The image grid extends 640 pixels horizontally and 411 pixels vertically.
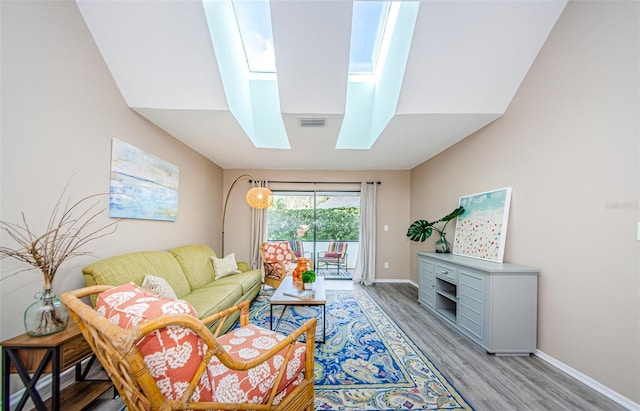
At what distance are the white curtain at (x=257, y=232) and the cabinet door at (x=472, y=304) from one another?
3810 mm

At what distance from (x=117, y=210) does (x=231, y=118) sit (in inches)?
60.4

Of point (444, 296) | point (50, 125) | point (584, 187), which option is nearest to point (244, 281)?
point (50, 125)

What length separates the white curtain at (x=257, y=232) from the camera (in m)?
5.33

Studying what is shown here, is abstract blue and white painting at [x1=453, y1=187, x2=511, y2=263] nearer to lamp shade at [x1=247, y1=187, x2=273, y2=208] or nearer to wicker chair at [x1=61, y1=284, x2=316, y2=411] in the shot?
wicker chair at [x1=61, y1=284, x2=316, y2=411]

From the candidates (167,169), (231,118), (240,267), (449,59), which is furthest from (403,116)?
(240,267)

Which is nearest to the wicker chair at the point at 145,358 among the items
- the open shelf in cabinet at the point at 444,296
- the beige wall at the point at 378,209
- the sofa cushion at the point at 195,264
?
the sofa cushion at the point at 195,264

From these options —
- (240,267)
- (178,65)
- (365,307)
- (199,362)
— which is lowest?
(365,307)

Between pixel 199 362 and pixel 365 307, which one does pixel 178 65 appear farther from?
pixel 365 307

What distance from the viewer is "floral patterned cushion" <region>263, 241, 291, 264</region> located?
4.61m

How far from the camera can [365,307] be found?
3.77 m

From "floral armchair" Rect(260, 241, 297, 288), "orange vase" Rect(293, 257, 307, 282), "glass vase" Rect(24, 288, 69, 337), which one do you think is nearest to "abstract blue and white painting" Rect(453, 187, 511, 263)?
"orange vase" Rect(293, 257, 307, 282)

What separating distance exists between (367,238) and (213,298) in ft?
11.5

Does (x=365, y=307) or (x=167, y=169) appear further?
(x=365, y=307)

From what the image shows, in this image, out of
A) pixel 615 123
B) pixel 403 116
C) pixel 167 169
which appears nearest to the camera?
pixel 615 123
